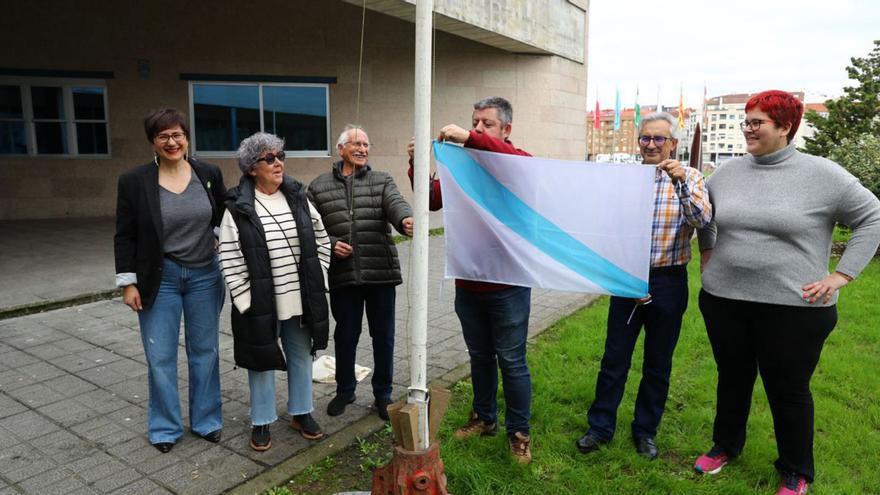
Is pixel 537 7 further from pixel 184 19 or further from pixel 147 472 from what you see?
pixel 147 472

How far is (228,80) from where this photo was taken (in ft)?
42.2

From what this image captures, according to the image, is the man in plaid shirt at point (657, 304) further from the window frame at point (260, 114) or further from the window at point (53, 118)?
the window at point (53, 118)

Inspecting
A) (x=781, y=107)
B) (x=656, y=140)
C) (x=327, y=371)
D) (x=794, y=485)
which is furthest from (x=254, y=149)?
(x=794, y=485)

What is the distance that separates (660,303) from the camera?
3.46m

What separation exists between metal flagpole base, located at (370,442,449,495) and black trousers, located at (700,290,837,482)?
174 centimetres

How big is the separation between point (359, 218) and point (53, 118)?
11.4m

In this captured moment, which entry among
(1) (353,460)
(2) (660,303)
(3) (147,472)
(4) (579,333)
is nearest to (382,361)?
(1) (353,460)

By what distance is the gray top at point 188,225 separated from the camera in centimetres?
353

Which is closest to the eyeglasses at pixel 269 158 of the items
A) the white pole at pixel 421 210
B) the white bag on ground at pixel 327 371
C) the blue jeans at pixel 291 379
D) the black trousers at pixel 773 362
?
the blue jeans at pixel 291 379

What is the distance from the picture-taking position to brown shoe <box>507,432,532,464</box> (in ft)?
11.8

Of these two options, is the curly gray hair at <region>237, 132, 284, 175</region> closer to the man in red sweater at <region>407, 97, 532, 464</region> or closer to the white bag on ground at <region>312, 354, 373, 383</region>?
the man in red sweater at <region>407, 97, 532, 464</region>

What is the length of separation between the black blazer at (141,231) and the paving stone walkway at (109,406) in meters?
0.94

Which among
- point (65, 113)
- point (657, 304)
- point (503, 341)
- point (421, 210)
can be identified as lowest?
point (503, 341)

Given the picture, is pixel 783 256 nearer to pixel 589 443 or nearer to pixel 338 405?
pixel 589 443
